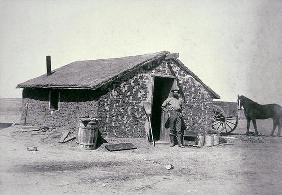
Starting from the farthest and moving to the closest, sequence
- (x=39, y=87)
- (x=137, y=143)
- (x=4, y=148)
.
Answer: (x=39, y=87)
(x=137, y=143)
(x=4, y=148)

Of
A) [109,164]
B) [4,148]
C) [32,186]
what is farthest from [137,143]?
[32,186]

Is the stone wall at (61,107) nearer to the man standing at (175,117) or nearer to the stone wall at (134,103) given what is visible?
the stone wall at (134,103)

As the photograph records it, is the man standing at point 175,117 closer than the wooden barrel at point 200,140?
Yes

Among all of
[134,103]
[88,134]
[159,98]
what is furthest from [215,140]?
[88,134]

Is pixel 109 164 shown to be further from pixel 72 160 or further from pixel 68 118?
pixel 68 118

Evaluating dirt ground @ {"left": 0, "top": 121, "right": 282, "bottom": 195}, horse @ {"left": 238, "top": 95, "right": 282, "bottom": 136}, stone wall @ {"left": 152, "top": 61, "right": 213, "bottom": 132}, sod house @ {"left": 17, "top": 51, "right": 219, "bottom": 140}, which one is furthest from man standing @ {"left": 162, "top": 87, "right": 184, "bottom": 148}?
horse @ {"left": 238, "top": 95, "right": 282, "bottom": 136}

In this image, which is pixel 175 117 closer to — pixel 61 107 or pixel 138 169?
pixel 138 169

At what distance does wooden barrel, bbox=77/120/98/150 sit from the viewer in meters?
11.8

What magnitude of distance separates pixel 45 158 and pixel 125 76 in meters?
4.89

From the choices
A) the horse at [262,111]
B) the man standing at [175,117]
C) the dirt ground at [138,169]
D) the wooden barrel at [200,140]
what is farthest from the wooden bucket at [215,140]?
the horse at [262,111]

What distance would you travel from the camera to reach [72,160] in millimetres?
9977

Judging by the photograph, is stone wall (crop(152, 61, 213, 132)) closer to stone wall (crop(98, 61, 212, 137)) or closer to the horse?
stone wall (crop(98, 61, 212, 137))

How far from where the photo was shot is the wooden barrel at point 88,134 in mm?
11773

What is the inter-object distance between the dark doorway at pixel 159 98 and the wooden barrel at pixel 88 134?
397 cm
